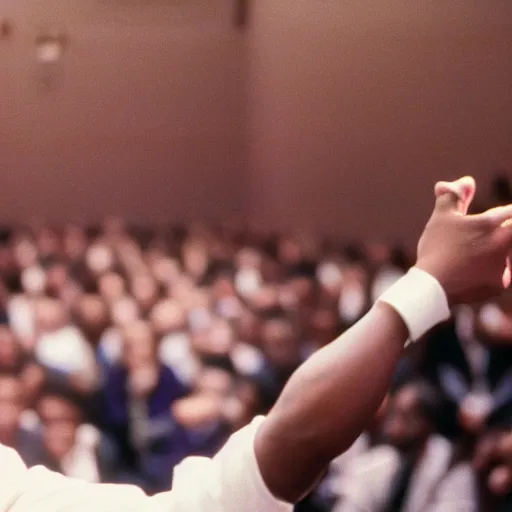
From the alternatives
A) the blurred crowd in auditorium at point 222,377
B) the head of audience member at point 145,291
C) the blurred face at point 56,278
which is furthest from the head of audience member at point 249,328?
the blurred face at point 56,278

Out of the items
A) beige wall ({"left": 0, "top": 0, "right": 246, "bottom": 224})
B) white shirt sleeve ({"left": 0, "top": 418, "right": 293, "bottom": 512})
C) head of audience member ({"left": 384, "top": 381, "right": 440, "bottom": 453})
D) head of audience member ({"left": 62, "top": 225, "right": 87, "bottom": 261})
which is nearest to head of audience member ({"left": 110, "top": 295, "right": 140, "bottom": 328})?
head of audience member ({"left": 62, "top": 225, "right": 87, "bottom": 261})

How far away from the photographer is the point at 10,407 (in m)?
2.20

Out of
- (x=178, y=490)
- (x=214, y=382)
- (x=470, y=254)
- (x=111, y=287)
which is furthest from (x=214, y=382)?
(x=470, y=254)

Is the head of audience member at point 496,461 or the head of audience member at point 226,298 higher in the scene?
the head of audience member at point 496,461

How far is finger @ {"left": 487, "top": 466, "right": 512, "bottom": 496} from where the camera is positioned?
1773 mm

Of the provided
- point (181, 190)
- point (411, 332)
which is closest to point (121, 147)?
point (181, 190)

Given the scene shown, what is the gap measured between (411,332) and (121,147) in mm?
4088

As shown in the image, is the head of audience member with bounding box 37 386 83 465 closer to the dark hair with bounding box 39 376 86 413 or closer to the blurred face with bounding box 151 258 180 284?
the dark hair with bounding box 39 376 86 413

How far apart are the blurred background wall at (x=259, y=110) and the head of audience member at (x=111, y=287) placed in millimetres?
1418

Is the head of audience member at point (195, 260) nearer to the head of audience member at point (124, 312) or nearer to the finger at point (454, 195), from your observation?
the head of audience member at point (124, 312)

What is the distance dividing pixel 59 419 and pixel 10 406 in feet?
0.50

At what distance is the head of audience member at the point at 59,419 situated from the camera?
208cm

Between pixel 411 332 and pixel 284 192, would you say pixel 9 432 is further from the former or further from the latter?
pixel 284 192

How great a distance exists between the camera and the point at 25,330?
106 inches
